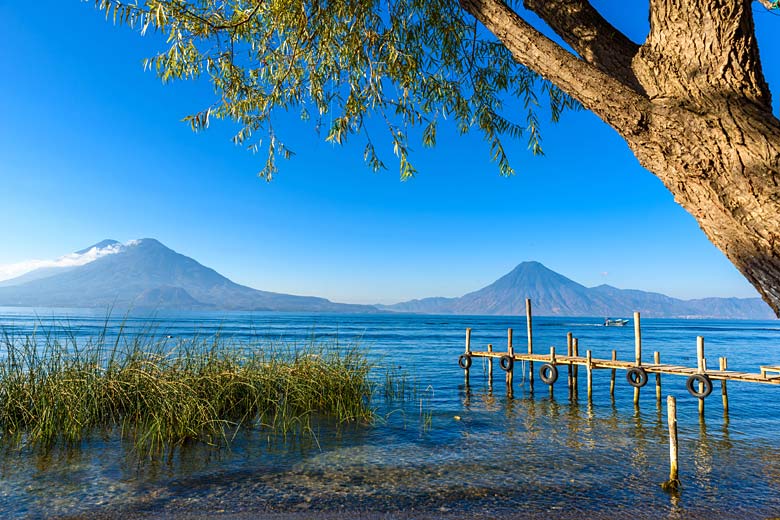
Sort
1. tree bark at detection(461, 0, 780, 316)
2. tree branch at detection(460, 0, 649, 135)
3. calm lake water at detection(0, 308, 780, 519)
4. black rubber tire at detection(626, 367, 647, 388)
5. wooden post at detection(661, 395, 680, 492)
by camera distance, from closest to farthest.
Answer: tree bark at detection(461, 0, 780, 316)
tree branch at detection(460, 0, 649, 135)
calm lake water at detection(0, 308, 780, 519)
wooden post at detection(661, 395, 680, 492)
black rubber tire at detection(626, 367, 647, 388)

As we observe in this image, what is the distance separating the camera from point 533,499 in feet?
25.0

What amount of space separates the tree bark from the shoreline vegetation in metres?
9.71

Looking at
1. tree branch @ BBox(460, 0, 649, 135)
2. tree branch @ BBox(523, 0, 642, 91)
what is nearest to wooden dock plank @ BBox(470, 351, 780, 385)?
tree branch @ BBox(523, 0, 642, 91)

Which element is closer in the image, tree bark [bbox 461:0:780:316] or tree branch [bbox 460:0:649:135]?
tree bark [bbox 461:0:780:316]

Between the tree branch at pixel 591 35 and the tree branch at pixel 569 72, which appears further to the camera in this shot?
the tree branch at pixel 591 35

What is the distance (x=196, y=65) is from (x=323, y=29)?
193 centimetres

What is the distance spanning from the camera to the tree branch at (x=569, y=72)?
2.55 m

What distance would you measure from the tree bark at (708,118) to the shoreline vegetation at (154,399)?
9.71m

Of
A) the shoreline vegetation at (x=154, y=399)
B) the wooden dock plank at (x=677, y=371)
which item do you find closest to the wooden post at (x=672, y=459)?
the shoreline vegetation at (x=154, y=399)

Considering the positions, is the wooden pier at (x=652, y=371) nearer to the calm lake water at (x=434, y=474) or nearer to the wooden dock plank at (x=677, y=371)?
the wooden dock plank at (x=677, y=371)

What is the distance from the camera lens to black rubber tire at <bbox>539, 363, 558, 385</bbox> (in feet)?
59.5

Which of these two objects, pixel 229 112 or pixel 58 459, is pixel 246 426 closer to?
pixel 58 459

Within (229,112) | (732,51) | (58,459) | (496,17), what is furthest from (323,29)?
(58,459)

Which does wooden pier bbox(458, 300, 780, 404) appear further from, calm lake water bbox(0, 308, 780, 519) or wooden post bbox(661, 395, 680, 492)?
wooden post bbox(661, 395, 680, 492)
